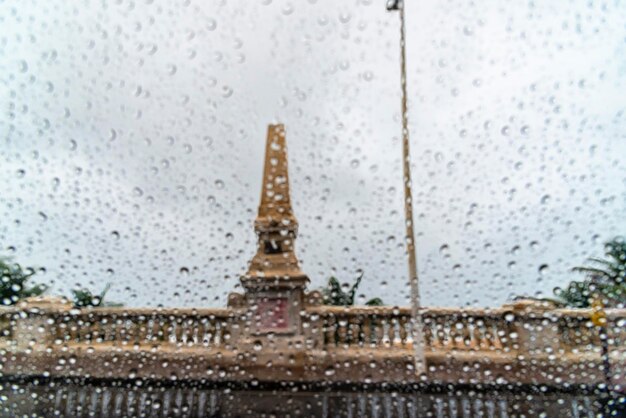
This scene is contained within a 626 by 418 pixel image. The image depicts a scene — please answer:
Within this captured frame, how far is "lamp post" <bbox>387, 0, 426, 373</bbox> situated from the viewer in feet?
18.9

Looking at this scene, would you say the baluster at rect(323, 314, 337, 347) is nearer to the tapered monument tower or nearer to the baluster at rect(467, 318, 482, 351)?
the tapered monument tower

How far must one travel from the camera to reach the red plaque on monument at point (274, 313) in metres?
6.28

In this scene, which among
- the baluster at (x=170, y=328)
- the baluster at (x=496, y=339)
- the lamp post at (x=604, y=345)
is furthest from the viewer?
the baluster at (x=170, y=328)

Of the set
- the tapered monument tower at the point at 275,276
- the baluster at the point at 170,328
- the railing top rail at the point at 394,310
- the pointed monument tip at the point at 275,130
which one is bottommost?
the baluster at the point at 170,328

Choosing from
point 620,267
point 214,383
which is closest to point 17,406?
point 214,383

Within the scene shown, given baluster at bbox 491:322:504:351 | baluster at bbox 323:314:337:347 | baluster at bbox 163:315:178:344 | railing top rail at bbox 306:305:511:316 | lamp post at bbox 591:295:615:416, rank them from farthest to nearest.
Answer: baluster at bbox 163:315:178:344
baluster at bbox 323:314:337:347
railing top rail at bbox 306:305:511:316
baluster at bbox 491:322:504:351
lamp post at bbox 591:295:615:416

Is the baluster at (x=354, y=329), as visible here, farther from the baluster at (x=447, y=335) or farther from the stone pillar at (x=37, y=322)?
the stone pillar at (x=37, y=322)

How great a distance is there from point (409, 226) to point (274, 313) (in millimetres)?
1915

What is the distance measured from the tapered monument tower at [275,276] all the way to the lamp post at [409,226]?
1.28m

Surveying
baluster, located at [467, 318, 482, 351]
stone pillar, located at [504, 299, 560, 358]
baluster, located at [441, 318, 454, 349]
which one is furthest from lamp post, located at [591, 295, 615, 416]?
baluster, located at [441, 318, 454, 349]

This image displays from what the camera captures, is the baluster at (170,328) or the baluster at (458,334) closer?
the baluster at (458,334)

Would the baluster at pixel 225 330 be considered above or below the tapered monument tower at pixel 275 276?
below

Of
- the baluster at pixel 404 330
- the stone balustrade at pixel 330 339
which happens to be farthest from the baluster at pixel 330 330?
the baluster at pixel 404 330

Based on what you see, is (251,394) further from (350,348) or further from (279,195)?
(279,195)
